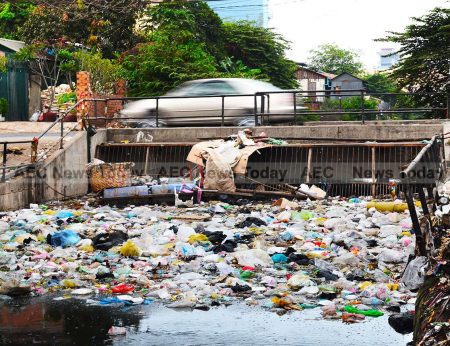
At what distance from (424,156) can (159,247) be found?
4154 mm

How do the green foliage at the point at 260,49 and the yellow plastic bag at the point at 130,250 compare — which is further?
the green foliage at the point at 260,49

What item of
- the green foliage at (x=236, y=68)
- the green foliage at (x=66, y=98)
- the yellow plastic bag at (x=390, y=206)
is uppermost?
the green foliage at (x=236, y=68)

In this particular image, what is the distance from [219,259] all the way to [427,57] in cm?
1312

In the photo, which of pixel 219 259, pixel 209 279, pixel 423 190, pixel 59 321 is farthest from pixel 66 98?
pixel 423 190

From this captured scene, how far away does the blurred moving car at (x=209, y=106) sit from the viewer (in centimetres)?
1881

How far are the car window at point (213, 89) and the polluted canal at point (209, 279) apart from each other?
6754 millimetres

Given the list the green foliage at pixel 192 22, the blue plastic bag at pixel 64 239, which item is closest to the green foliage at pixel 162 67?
the green foliage at pixel 192 22

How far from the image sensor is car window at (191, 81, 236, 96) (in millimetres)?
19469

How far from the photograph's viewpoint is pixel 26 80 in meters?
25.7

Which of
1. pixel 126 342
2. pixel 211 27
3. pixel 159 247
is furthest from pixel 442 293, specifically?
pixel 211 27

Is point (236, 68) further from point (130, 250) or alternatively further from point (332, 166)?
point (130, 250)

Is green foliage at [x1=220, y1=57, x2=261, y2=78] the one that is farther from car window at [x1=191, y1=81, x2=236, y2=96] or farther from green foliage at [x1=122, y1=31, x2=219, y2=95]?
car window at [x1=191, y1=81, x2=236, y2=96]

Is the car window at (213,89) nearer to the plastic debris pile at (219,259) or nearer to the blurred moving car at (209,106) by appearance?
the blurred moving car at (209,106)

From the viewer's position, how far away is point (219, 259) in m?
Answer: 9.38
